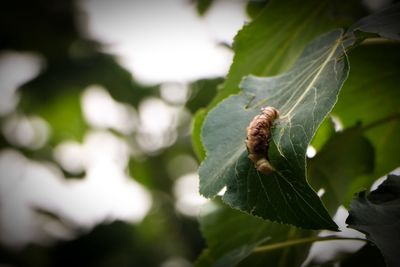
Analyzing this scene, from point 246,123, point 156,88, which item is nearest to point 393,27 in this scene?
point 246,123

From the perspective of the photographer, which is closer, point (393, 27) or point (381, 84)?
point (393, 27)

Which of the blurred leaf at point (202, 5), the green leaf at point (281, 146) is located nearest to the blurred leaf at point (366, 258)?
the green leaf at point (281, 146)

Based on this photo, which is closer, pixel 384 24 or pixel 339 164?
pixel 384 24

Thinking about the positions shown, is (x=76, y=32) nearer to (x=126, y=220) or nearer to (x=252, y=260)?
(x=126, y=220)

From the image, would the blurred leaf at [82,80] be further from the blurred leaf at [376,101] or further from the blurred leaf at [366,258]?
Answer: the blurred leaf at [366,258]

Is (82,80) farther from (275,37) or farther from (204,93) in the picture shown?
(275,37)

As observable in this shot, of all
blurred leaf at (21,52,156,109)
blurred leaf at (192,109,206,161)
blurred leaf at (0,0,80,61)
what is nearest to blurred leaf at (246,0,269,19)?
blurred leaf at (192,109,206,161)

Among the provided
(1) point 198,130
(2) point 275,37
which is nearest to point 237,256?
(1) point 198,130
